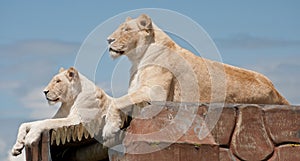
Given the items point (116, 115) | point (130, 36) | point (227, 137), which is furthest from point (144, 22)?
point (227, 137)

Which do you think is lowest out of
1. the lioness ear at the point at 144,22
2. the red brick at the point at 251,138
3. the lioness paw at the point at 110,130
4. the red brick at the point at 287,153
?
the red brick at the point at 287,153

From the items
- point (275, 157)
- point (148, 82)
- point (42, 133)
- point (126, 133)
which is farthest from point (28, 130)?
point (275, 157)

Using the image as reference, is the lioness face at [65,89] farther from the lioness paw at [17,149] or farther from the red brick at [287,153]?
the red brick at [287,153]

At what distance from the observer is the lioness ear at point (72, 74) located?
10.2m

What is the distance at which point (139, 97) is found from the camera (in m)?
8.74

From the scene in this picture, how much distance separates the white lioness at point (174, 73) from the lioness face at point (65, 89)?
0.74 m

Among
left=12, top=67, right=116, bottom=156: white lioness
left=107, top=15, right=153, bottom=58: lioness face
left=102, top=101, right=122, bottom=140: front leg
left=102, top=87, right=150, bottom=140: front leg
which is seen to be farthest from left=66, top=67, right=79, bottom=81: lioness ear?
left=102, top=101, right=122, bottom=140: front leg

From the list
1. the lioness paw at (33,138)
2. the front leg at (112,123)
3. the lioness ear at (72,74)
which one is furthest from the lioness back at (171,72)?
the lioness paw at (33,138)

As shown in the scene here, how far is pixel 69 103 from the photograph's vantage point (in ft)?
33.7

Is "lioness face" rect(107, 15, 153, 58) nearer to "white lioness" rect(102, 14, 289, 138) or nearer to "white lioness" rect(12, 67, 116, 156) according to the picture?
"white lioness" rect(102, 14, 289, 138)

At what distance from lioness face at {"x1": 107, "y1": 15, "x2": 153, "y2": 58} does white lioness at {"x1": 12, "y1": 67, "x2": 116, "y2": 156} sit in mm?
613

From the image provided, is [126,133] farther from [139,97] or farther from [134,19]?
[134,19]

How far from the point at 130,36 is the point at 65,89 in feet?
3.93

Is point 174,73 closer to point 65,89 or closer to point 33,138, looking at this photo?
point 65,89
